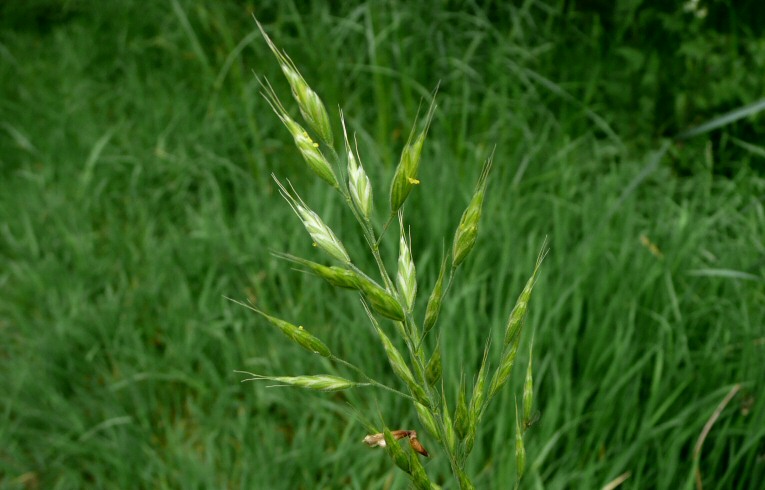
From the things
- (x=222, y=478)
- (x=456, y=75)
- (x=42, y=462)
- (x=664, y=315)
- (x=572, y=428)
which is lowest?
(x=42, y=462)

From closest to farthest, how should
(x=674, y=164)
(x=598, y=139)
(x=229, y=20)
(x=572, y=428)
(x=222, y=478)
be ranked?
(x=572, y=428) → (x=222, y=478) → (x=674, y=164) → (x=598, y=139) → (x=229, y=20)

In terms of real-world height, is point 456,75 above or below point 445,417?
below

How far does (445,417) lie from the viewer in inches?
25.4

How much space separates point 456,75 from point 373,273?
108 centimetres

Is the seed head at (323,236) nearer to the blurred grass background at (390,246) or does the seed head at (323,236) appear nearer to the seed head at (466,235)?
the seed head at (466,235)

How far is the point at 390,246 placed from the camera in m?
2.23

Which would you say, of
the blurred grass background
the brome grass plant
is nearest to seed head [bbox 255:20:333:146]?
the brome grass plant

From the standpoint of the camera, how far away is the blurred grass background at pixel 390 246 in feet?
5.88

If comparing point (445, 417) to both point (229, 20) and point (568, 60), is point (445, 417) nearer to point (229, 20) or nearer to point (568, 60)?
point (568, 60)

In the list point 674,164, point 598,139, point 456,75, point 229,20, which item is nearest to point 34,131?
point 229,20

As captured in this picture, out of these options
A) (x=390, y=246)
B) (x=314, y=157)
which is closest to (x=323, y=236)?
(x=314, y=157)

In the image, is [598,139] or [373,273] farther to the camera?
A: [598,139]

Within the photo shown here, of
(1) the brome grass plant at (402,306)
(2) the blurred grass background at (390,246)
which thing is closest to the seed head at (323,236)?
(1) the brome grass plant at (402,306)

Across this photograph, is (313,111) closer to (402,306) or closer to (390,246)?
(402,306)
